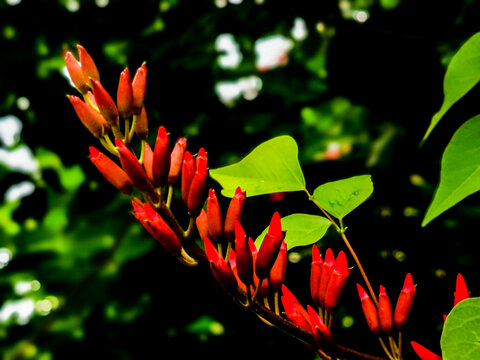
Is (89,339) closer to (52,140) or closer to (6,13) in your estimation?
(52,140)

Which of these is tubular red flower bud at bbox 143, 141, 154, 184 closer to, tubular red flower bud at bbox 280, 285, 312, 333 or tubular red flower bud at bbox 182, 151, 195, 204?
tubular red flower bud at bbox 182, 151, 195, 204

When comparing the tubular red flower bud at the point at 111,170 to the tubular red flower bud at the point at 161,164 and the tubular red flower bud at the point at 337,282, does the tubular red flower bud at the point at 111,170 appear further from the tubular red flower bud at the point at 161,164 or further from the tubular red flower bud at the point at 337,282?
the tubular red flower bud at the point at 337,282

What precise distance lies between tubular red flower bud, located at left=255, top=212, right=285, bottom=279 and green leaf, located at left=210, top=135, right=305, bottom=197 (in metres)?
0.11

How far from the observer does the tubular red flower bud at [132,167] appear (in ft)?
2.00

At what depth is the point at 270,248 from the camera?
59 cm

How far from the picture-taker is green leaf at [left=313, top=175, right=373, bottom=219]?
687mm

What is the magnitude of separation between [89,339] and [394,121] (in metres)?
1.45

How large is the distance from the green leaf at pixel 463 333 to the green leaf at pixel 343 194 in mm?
219

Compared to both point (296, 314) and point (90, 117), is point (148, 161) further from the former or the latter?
point (296, 314)

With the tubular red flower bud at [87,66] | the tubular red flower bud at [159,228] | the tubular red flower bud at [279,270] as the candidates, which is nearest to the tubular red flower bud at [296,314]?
the tubular red flower bud at [279,270]

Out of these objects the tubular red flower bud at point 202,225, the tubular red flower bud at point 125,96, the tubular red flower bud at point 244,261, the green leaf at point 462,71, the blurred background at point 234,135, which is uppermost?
the tubular red flower bud at point 125,96

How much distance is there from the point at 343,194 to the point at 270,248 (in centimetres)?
17

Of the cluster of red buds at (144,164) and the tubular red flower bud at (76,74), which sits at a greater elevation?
the tubular red flower bud at (76,74)

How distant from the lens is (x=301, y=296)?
133 centimetres
